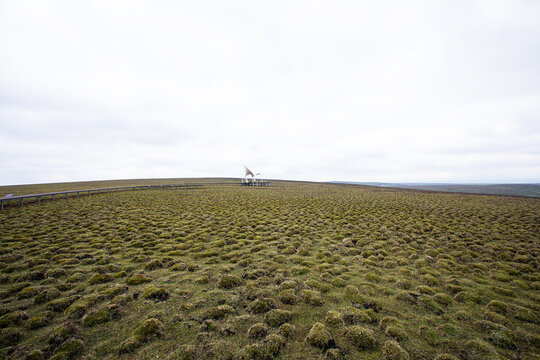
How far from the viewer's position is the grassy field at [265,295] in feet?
14.3

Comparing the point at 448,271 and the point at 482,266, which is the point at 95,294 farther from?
the point at 482,266

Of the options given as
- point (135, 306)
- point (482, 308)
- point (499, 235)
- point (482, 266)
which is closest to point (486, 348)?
point (482, 308)

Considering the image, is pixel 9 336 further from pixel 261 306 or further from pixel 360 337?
pixel 360 337

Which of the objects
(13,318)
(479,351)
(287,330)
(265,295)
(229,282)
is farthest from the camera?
(229,282)

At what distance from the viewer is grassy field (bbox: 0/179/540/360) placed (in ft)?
14.3

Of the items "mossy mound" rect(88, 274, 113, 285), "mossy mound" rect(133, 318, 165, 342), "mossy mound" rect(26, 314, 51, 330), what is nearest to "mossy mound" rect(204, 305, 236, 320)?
"mossy mound" rect(133, 318, 165, 342)

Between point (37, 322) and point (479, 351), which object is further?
point (37, 322)

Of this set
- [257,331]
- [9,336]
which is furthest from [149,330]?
[9,336]

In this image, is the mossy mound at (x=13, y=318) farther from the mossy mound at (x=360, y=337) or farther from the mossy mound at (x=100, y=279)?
the mossy mound at (x=360, y=337)

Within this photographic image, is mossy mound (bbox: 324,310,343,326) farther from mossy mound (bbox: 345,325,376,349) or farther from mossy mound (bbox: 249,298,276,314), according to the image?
mossy mound (bbox: 249,298,276,314)

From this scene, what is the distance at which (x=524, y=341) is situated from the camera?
461 cm

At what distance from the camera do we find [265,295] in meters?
6.29

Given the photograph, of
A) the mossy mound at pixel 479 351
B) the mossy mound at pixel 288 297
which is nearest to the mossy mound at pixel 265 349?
the mossy mound at pixel 288 297

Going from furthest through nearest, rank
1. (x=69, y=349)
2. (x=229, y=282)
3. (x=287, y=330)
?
(x=229, y=282)
(x=287, y=330)
(x=69, y=349)
